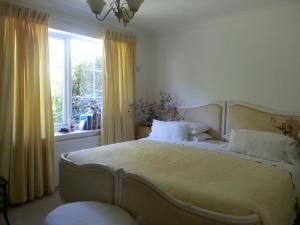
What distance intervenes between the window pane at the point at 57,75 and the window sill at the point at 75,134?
0.96 ft

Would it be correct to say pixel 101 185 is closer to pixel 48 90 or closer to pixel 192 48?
pixel 48 90

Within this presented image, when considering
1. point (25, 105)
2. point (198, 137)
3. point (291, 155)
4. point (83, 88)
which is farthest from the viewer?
point (83, 88)

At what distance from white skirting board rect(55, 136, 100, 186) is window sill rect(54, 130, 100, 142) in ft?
0.14

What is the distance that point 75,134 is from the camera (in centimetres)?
366

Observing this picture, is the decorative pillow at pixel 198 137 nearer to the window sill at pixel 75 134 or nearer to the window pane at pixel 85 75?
the window sill at pixel 75 134

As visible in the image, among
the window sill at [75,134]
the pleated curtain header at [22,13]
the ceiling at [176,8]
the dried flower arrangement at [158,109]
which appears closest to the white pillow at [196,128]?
the dried flower arrangement at [158,109]

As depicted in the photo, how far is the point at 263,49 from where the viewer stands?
3.44 metres

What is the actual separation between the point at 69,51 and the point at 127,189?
8.17ft

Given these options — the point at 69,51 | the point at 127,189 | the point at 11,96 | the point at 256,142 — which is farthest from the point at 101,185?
the point at 69,51

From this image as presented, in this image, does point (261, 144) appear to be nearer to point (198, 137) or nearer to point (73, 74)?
point (198, 137)

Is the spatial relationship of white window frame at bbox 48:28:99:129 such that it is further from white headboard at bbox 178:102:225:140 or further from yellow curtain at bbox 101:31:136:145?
white headboard at bbox 178:102:225:140

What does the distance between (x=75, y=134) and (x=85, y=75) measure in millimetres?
959

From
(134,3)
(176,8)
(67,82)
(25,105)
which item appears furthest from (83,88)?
(134,3)

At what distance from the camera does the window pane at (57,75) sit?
11.8ft
